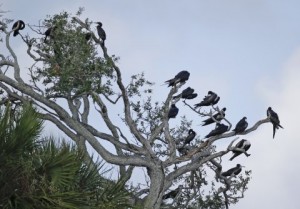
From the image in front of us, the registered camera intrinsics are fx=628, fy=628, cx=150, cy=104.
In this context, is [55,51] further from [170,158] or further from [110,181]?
[110,181]

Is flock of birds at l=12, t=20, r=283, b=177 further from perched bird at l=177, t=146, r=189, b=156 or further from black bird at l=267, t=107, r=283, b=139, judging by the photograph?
perched bird at l=177, t=146, r=189, b=156

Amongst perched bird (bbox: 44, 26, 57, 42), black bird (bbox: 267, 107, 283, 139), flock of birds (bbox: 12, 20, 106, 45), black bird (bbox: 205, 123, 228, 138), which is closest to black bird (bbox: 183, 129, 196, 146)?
black bird (bbox: 205, 123, 228, 138)

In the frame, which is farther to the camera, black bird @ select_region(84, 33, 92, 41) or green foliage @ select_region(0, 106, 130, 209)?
black bird @ select_region(84, 33, 92, 41)

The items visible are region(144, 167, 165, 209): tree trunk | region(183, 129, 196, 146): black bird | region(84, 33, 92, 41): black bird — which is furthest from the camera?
region(183, 129, 196, 146): black bird

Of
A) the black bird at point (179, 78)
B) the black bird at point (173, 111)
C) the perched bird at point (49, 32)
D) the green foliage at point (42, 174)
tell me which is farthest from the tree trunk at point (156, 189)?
the green foliage at point (42, 174)

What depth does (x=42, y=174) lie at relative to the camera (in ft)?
31.2

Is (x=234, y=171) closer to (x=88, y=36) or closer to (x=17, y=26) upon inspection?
(x=88, y=36)

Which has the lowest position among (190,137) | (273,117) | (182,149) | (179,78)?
(182,149)

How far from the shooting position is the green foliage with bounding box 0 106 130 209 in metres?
8.85

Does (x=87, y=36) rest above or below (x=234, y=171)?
above

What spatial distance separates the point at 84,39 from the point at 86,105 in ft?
11.2

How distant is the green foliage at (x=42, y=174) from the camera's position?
8.85 m

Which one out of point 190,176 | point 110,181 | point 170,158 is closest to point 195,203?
point 190,176

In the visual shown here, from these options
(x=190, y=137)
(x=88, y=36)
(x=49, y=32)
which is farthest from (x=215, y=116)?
(x=49, y=32)
